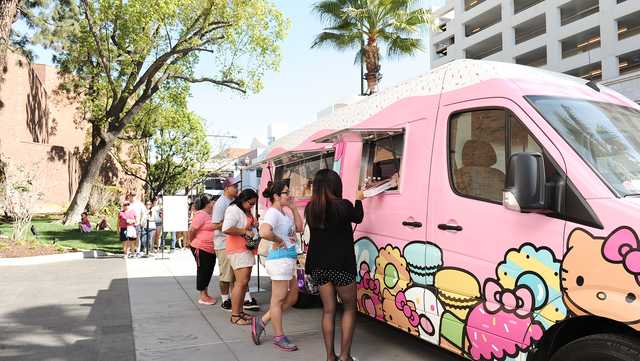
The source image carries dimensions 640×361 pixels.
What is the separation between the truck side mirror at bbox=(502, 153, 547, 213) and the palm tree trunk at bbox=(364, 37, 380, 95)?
15.7m

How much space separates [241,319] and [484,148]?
3919 millimetres

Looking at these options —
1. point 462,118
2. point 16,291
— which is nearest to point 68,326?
point 16,291

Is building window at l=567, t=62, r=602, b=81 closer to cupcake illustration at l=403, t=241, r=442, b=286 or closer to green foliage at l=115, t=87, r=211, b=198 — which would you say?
green foliage at l=115, t=87, r=211, b=198

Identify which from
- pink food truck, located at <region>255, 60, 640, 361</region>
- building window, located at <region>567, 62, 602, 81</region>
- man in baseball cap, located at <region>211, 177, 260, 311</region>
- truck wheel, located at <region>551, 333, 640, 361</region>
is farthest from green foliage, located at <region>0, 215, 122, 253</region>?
building window, located at <region>567, 62, 602, 81</region>

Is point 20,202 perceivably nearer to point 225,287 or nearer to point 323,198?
point 225,287

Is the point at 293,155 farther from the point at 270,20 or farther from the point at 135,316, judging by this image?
the point at 270,20

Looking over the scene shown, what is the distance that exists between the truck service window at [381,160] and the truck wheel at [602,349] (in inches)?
82.0

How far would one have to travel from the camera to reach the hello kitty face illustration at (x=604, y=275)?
273 cm

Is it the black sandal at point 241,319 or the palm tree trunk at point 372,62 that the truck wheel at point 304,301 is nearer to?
the black sandal at point 241,319

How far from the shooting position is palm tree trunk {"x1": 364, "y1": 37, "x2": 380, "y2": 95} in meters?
19.0


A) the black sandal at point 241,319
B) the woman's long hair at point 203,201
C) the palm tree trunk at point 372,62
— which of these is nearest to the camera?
the black sandal at point 241,319

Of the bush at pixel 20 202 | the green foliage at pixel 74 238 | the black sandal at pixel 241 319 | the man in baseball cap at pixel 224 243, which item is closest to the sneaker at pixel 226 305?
the man in baseball cap at pixel 224 243

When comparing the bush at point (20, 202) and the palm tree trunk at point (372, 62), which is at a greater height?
the palm tree trunk at point (372, 62)

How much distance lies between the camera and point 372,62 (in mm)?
19266
